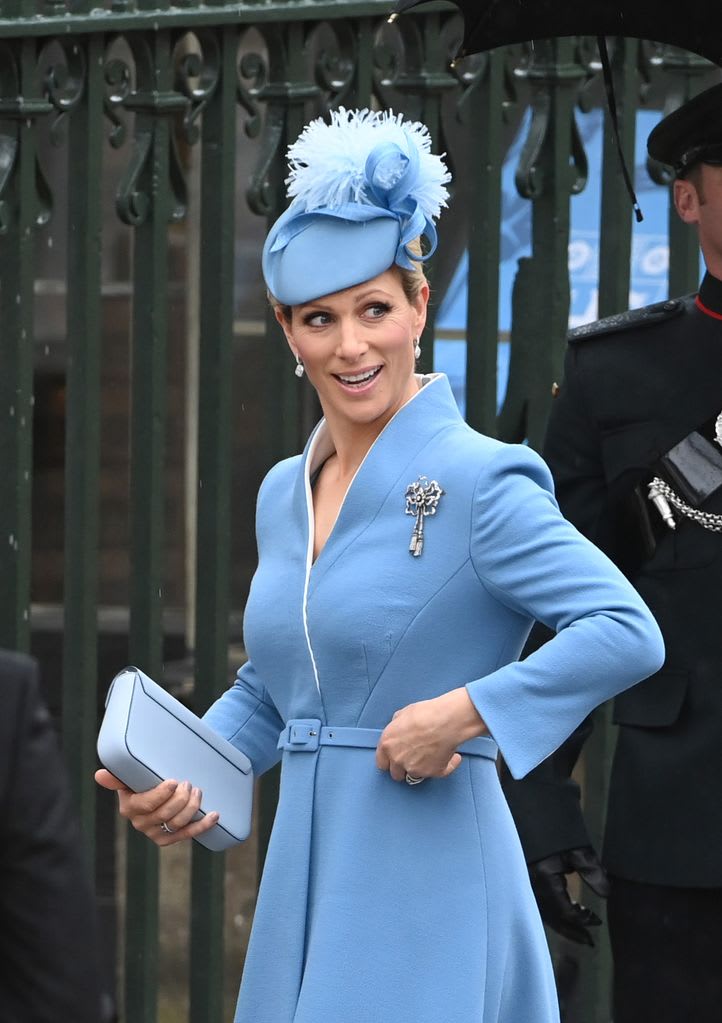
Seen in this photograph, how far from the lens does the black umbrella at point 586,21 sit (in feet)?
11.9

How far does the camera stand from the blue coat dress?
9.59 feet

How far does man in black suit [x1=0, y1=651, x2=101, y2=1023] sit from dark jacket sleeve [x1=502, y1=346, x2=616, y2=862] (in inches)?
63.0

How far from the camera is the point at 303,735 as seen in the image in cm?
311

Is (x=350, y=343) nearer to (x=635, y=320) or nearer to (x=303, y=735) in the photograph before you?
(x=303, y=735)

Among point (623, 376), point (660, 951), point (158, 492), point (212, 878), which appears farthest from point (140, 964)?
Result: point (623, 376)

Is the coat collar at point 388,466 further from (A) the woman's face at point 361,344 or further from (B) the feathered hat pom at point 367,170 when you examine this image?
(B) the feathered hat pom at point 367,170

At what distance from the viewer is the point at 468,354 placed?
4.31 meters

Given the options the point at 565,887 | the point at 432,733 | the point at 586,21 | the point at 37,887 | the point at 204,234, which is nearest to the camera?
the point at 37,887


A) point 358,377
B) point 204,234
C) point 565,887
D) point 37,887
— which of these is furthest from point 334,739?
point 204,234

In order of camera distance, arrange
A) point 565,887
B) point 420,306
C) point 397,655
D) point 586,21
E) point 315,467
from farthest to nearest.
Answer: point 586,21 < point 565,887 < point 315,467 < point 420,306 < point 397,655

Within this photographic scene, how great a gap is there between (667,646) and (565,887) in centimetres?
42

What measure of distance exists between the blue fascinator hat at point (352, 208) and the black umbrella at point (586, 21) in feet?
1.87

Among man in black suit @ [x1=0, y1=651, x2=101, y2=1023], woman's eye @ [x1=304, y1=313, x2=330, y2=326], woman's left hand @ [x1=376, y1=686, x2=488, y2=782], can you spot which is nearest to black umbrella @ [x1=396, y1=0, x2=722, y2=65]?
woman's eye @ [x1=304, y1=313, x2=330, y2=326]

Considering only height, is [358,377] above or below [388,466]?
above
